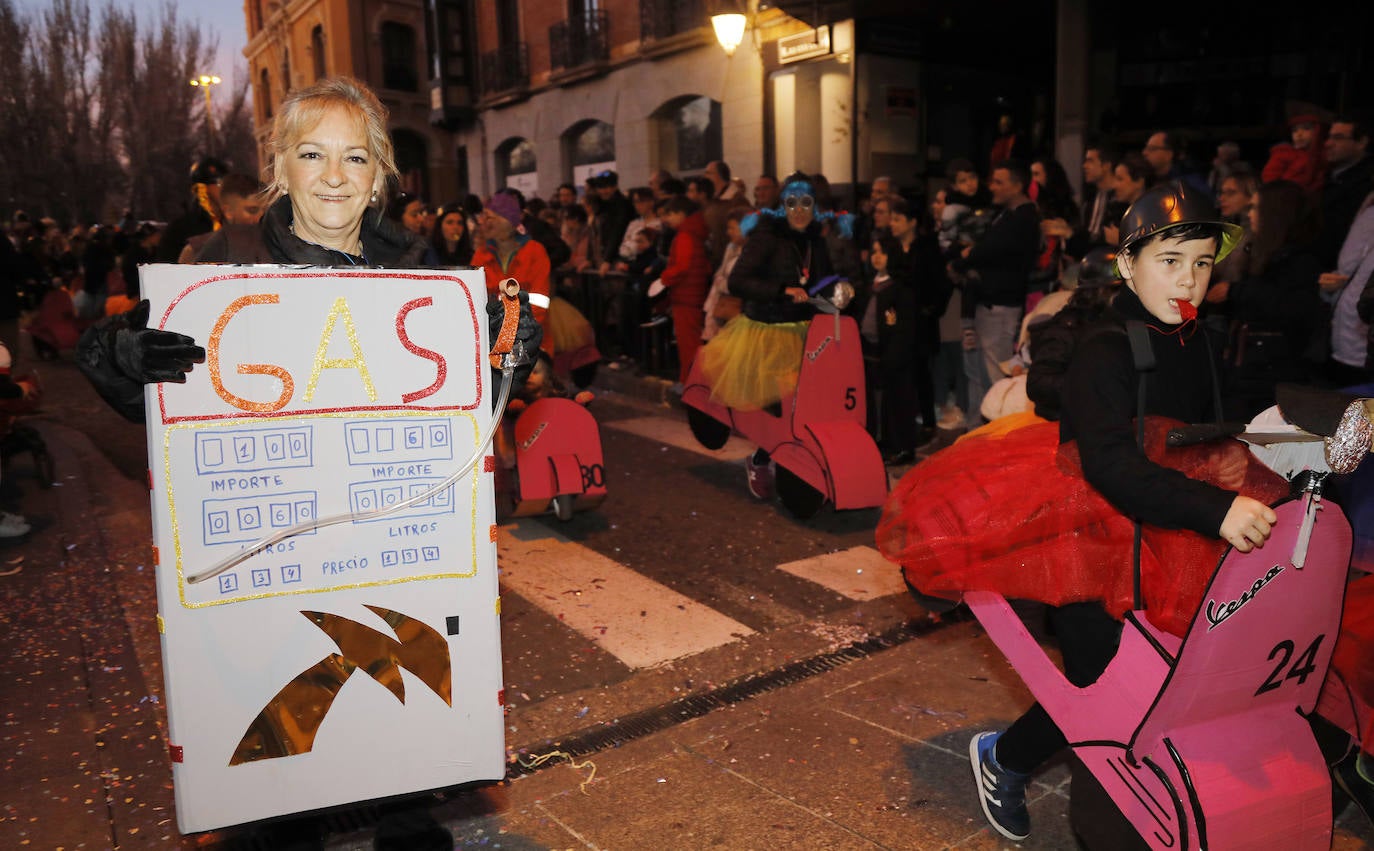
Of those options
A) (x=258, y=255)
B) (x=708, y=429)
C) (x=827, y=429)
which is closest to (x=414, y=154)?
(x=708, y=429)

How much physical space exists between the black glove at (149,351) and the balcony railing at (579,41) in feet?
66.8

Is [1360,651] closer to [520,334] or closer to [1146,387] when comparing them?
[1146,387]

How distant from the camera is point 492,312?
2.69 m

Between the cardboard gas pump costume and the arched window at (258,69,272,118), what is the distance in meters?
50.3

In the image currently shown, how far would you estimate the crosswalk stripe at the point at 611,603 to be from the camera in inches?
177

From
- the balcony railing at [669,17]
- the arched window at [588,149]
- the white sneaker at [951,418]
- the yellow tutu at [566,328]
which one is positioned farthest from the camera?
the arched window at [588,149]

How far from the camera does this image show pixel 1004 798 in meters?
2.98

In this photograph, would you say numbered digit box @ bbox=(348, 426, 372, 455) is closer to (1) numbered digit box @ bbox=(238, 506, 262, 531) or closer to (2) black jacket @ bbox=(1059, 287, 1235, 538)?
(1) numbered digit box @ bbox=(238, 506, 262, 531)

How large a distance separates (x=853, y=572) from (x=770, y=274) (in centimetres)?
211

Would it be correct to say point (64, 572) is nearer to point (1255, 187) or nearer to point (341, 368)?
point (341, 368)

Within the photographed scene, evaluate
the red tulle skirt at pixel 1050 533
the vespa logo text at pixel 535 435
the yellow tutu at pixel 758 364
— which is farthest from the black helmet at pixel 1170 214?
the vespa logo text at pixel 535 435

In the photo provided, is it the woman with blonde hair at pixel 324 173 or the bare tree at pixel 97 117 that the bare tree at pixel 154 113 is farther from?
the woman with blonde hair at pixel 324 173

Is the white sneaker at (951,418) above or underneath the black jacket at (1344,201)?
underneath

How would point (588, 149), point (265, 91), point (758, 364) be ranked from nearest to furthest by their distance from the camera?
point (758, 364) → point (588, 149) → point (265, 91)
